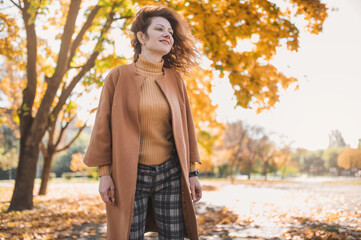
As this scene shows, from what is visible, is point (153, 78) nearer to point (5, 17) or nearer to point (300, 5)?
point (300, 5)

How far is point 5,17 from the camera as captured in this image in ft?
23.1

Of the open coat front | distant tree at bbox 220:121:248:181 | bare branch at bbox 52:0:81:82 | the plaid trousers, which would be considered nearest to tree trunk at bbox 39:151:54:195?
bare branch at bbox 52:0:81:82

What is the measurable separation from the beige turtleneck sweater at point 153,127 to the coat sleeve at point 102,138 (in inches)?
3.1

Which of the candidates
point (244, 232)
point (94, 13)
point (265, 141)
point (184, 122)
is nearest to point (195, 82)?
point (94, 13)

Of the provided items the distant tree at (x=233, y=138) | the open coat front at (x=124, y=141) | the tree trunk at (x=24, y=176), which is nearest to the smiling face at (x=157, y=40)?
the open coat front at (x=124, y=141)

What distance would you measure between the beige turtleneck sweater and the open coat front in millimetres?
46

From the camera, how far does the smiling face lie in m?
2.10

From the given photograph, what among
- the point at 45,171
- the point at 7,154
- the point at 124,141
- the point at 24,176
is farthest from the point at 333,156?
the point at 124,141

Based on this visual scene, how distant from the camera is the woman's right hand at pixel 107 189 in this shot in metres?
1.87

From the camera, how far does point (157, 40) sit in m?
2.10

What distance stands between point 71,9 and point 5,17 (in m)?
1.92

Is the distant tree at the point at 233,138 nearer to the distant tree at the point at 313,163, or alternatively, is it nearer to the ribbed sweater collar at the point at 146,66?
the distant tree at the point at 313,163

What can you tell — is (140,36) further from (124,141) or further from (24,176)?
(24,176)

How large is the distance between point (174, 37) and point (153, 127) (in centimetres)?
88
